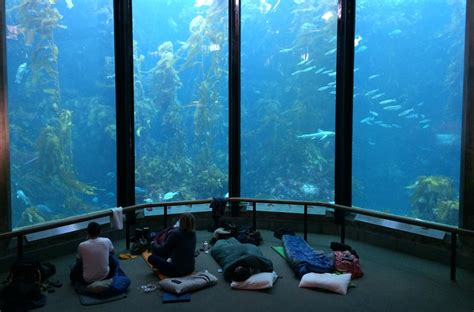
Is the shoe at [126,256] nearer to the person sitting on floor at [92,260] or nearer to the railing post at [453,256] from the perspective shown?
the person sitting on floor at [92,260]

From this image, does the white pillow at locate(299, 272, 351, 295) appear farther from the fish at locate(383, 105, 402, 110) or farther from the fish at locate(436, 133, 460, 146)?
the fish at locate(383, 105, 402, 110)

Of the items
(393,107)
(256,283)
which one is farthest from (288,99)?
(256,283)

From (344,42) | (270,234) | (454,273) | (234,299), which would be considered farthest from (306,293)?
(344,42)

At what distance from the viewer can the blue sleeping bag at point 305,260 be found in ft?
14.4

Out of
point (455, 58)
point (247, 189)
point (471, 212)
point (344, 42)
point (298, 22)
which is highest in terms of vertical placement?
point (298, 22)

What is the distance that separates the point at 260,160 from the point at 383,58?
10.1 meters

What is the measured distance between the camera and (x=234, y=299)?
3.75m

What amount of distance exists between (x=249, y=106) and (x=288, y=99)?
8.66 ft

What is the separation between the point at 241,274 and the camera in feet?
13.5

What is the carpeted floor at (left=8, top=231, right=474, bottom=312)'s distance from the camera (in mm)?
3561

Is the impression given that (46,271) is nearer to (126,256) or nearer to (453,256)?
(126,256)

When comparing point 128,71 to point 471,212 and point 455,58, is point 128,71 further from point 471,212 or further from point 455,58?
point 455,58

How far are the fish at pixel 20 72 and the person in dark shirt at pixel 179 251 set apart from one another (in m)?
11.8

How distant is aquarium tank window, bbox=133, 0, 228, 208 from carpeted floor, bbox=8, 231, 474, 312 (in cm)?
1431
